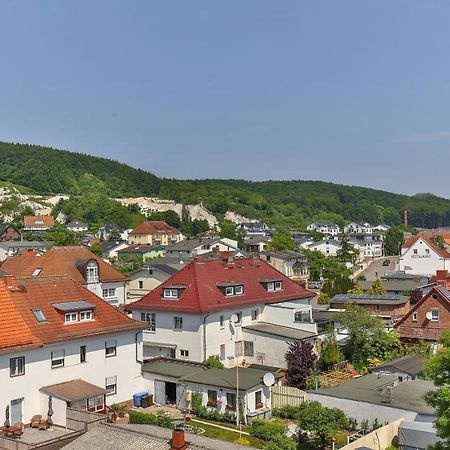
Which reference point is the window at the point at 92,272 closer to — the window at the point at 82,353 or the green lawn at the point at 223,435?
the window at the point at 82,353

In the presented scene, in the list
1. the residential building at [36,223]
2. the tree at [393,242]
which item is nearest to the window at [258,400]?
the tree at [393,242]

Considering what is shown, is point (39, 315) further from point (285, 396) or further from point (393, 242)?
point (393, 242)

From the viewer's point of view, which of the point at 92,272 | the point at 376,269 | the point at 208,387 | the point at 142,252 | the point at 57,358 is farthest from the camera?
the point at 142,252

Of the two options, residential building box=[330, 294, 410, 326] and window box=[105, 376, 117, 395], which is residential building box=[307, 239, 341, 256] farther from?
window box=[105, 376, 117, 395]

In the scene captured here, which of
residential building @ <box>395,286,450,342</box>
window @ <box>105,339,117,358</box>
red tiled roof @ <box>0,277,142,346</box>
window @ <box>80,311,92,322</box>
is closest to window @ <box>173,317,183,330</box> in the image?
red tiled roof @ <box>0,277,142,346</box>

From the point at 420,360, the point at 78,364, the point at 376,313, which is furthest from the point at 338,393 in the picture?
the point at 376,313

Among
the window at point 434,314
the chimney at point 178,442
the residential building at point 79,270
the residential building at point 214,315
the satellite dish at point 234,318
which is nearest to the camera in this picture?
the chimney at point 178,442

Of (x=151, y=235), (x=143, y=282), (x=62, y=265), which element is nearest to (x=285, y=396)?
(x=62, y=265)
